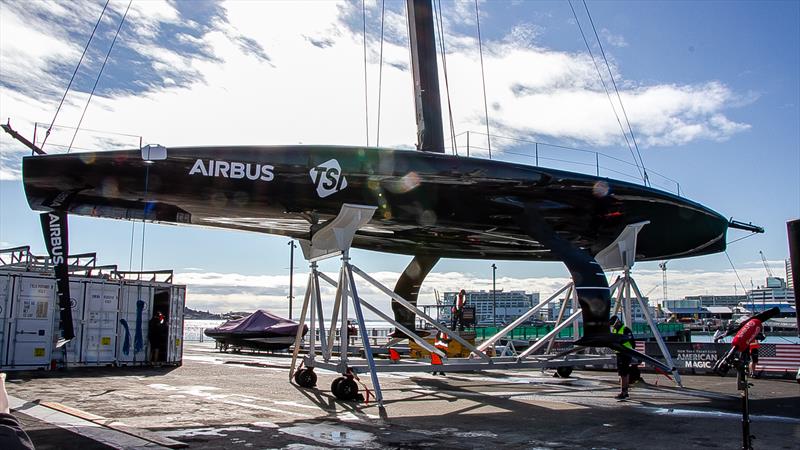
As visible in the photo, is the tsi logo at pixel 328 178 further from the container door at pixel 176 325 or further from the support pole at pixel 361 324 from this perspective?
the container door at pixel 176 325

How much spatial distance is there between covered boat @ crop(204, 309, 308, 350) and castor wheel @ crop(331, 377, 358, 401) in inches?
644

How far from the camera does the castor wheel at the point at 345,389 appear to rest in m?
11.1

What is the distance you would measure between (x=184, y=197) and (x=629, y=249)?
10.2 meters

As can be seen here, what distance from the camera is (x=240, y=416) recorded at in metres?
9.18

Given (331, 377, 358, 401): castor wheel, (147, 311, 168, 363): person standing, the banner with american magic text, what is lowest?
(331, 377, 358, 401): castor wheel

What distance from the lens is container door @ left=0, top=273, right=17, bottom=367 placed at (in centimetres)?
1594

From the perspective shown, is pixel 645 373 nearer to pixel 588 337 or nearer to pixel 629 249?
pixel 629 249

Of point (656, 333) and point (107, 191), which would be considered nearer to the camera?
point (107, 191)

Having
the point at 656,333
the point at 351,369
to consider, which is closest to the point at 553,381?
the point at 656,333

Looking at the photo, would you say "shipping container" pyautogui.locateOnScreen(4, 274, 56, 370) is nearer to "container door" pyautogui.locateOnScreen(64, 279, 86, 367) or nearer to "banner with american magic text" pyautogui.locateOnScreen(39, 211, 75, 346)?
"container door" pyautogui.locateOnScreen(64, 279, 86, 367)

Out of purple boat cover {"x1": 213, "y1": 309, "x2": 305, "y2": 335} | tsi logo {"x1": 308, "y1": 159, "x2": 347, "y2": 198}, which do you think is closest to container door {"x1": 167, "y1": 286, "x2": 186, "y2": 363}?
purple boat cover {"x1": 213, "y1": 309, "x2": 305, "y2": 335}

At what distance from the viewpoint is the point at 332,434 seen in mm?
7812

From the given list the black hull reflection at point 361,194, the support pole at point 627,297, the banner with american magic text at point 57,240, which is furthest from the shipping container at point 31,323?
the support pole at point 627,297

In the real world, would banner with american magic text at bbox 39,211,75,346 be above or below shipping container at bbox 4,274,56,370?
above
